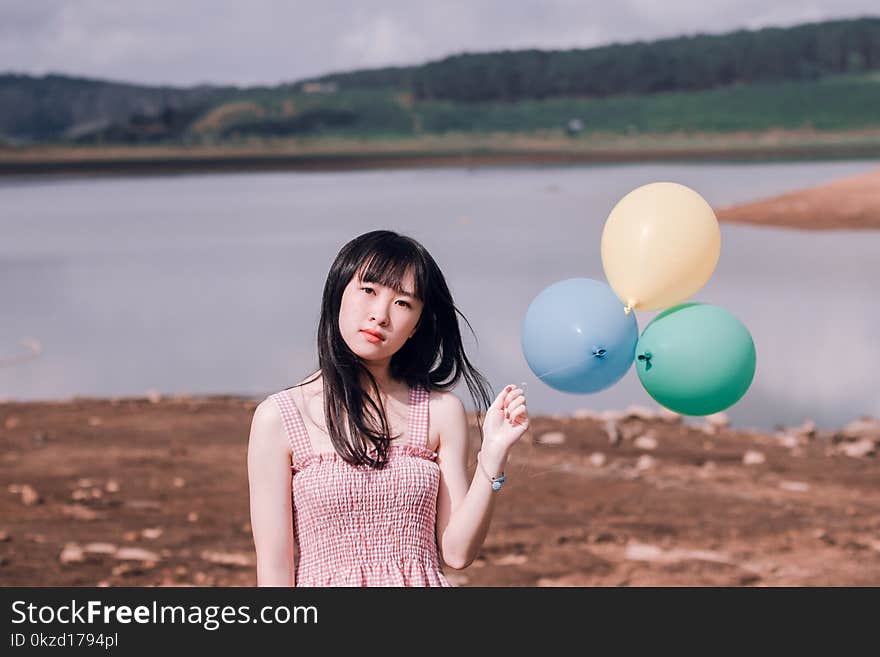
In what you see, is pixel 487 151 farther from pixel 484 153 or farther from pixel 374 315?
pixel 374 315

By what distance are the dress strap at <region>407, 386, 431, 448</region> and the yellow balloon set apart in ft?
2.36

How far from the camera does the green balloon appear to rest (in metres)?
3.21

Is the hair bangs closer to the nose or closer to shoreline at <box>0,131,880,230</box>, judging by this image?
the nose

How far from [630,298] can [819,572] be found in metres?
4.43

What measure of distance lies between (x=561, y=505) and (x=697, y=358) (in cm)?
549

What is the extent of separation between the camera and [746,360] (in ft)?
Answer: 10.7

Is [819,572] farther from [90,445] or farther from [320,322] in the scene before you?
[90,445]

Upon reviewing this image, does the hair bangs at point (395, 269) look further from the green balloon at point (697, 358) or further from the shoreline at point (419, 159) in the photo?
the shoreline at point (419, 159)

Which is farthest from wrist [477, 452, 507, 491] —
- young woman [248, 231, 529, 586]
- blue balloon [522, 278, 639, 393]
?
blue balloon [522, 278, 639, 393]

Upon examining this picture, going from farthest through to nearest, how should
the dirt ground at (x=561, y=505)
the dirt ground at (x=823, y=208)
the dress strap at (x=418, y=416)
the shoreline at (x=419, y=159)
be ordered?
the shoreline at (x=419, y=159) < the dirt ground at (x=823, y=208) < the dirt ground at (x=561, y=505) < the dress strap at (x=418, y=416)

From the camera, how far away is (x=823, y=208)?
32281 mm

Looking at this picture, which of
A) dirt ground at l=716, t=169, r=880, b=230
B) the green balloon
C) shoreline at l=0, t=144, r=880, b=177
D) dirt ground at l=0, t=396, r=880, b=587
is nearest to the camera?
the green balloon

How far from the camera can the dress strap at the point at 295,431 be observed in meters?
2.83

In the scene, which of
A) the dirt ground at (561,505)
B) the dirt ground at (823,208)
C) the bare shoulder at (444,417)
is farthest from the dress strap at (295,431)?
the dirt ground at (823,208)
